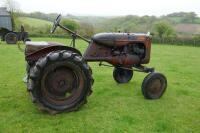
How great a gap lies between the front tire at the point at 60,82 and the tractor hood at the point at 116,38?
1.14 m

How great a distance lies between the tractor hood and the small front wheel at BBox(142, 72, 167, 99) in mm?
982

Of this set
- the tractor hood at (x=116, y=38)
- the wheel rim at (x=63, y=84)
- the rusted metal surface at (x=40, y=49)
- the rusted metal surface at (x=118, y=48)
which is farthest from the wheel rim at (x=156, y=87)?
the rusted metal surface at (x=40, y=49)

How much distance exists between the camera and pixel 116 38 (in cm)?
643

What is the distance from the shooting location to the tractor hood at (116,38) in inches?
246

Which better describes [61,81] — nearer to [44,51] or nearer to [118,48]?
[44,51]

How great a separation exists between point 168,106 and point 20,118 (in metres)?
2.90

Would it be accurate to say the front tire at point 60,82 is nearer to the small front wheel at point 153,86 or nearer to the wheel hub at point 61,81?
the wheel hub at point 61,81

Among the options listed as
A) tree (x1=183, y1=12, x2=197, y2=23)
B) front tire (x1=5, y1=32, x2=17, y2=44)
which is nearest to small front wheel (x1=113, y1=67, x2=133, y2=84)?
front tire (x1=5, y1=32, x2=17, y2=44)

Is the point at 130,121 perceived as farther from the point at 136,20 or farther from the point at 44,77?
the point at 136,20

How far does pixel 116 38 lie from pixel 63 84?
1825mm

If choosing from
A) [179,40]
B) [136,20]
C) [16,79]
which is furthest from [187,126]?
[136,20]

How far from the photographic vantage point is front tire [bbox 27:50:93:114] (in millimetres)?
4914

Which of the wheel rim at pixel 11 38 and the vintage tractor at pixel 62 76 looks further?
the wheel rim at pixel 11 38

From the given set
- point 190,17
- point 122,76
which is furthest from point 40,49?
point 190,17
